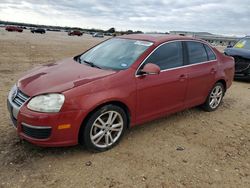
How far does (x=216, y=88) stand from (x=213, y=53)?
2.45 ft

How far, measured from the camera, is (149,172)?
3.59m

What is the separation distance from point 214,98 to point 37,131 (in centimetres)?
397

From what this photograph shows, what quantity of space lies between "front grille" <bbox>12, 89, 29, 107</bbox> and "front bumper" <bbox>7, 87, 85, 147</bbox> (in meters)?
0.08

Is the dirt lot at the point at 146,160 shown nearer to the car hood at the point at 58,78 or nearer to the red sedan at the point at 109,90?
the red sedan at the point at 109,90

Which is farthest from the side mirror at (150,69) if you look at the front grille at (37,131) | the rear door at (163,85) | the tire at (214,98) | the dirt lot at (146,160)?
the tire at (214,98)

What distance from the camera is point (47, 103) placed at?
3.55 m

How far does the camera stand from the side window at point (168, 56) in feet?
15.1

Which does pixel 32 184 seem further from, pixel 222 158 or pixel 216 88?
pixel 216 88

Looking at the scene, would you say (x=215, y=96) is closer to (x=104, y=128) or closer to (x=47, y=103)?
(x=104, y=128)

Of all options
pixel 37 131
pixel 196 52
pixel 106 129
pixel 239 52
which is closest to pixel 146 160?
pixel 106 129

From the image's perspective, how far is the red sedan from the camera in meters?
3.57

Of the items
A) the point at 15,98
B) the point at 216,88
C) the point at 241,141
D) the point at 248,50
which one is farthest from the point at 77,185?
the point at 248,50

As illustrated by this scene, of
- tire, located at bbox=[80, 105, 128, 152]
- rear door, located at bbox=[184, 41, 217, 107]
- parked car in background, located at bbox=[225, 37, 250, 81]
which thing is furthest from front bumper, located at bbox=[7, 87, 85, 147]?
parked car in background, located at bbox=[225, 37, 250, 81]

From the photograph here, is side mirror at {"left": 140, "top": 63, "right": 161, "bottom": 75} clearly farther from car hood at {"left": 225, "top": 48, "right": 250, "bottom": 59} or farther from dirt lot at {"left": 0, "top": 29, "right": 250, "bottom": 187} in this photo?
car hood at {"left": 225, "top": 48, "right": 250, "bottom": 59}
